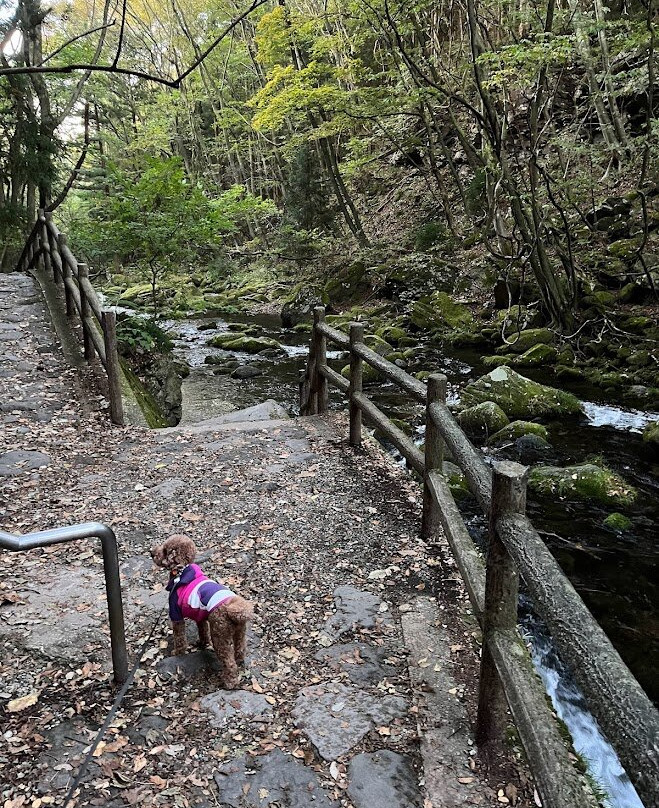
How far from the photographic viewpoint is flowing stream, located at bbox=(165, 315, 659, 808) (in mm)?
3828

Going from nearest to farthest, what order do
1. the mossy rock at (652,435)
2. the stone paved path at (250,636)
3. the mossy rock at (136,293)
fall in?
the stone paved path at (250,636) < the mossy rock at (652,435) < the mossy rock at (136,293)

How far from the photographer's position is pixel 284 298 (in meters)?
23.2

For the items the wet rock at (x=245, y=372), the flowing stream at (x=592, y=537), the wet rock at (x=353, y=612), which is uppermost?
the wet rock at (x=353, y=612)

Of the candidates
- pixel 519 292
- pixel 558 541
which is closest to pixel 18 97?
pixel 519 292

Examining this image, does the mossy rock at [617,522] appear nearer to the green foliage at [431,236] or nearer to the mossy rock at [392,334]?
the mossy rock at [392,334]

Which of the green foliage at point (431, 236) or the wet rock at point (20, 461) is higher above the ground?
the green foliage at point (431, 236)

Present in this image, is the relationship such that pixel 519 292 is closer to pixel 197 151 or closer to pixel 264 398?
pixel 264 398

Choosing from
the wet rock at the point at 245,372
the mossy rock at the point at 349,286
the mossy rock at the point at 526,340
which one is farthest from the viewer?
the mossy rock at the point at 349,286

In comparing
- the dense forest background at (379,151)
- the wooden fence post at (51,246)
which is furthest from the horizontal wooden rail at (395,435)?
the wooden fence post at (51,246)

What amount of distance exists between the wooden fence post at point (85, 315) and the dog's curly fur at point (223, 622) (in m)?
5.03

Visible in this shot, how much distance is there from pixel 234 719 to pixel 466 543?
1371 mm

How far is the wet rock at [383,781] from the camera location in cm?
218

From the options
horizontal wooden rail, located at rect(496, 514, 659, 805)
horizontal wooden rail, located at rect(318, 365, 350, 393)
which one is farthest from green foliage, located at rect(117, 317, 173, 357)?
horizontal wooden rail, located at rect(496, 514, 659, 805)

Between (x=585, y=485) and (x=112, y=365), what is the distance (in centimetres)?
522
